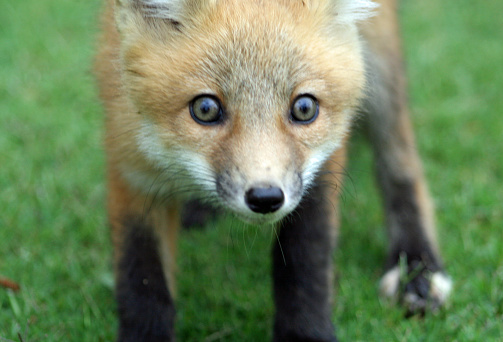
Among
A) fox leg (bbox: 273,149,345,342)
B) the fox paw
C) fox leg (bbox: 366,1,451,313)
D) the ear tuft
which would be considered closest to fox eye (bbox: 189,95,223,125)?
the ear tuft

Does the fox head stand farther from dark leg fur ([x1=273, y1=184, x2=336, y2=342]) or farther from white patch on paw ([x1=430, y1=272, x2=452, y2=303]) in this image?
white patch on paw ([x1=430, y1=272, x2=452, y2=303])

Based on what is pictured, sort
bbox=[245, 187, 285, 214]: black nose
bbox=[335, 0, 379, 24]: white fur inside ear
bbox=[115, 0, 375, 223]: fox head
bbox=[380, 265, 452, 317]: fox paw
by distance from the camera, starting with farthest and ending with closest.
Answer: bbox=[380, 265, 452, 317]: fox paw, bbox=[335, 0, 379, 24]: white fur inside ear, bbox=[115, 0, 375, 223]: fox head, bbox=[245, 187, 285, 214]: black nose

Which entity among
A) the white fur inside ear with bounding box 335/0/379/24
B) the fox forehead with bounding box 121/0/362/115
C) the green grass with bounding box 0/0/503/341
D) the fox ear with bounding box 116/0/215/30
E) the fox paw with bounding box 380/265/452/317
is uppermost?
the fox ear with bounding box 116/0/215/30

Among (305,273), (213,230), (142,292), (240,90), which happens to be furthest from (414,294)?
(240,90)

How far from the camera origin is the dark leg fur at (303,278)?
3.57 meters

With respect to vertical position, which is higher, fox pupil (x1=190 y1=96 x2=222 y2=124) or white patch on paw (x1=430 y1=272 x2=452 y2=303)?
fox pupil (x1=190 y1=96 x2=222 y2=124)

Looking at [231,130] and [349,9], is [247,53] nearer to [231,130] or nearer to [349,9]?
[231,130]

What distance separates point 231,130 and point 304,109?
1.27 ft

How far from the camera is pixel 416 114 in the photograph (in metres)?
6.78

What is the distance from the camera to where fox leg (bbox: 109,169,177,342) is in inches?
135

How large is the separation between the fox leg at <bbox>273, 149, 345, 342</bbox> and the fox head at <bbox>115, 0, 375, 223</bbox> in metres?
0.48

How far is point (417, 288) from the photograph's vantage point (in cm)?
453

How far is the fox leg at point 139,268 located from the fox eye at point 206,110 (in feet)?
2.79

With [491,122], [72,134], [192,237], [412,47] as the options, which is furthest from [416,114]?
[72,134]
